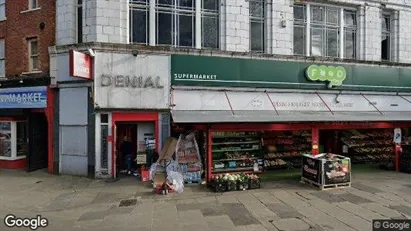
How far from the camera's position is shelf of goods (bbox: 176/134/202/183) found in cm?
1207

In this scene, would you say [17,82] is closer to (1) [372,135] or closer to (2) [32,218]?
(2) [32,218]

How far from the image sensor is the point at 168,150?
1216 cm

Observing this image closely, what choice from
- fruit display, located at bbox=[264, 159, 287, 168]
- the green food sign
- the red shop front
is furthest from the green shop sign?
fruit display, located at bbox=[264, 159, 287, 168]

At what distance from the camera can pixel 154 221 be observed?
25.7 ft

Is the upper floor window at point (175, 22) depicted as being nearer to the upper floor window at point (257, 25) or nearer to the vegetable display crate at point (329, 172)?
the upper floor window at point (257, 25)

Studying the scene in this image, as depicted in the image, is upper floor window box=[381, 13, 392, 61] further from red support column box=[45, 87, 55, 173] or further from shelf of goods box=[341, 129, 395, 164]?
Result: red support column box=[45, 87, 55, 173]

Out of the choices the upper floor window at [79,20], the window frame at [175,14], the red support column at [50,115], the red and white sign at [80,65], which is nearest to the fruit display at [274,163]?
the window frame at [175,14]

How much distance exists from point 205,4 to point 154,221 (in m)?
10.5

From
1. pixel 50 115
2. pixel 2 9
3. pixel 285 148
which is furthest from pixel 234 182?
pixel 2 9

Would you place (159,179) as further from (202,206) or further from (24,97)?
(24,97)

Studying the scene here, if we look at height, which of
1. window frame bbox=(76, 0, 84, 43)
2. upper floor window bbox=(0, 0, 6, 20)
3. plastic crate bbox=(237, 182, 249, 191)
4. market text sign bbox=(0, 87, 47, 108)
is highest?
upper floor window bbox=(0, 0, 6, 20)

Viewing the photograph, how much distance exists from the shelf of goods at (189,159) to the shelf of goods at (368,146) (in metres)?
8.79

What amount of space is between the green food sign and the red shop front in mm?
753

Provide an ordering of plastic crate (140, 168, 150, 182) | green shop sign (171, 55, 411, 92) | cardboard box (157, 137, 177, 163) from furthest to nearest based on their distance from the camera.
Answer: green shop sign (171, 55, 411, 92)
plastic crate (140, 168, 150, 182)
cardboard box (157, 137, 177, 163)
